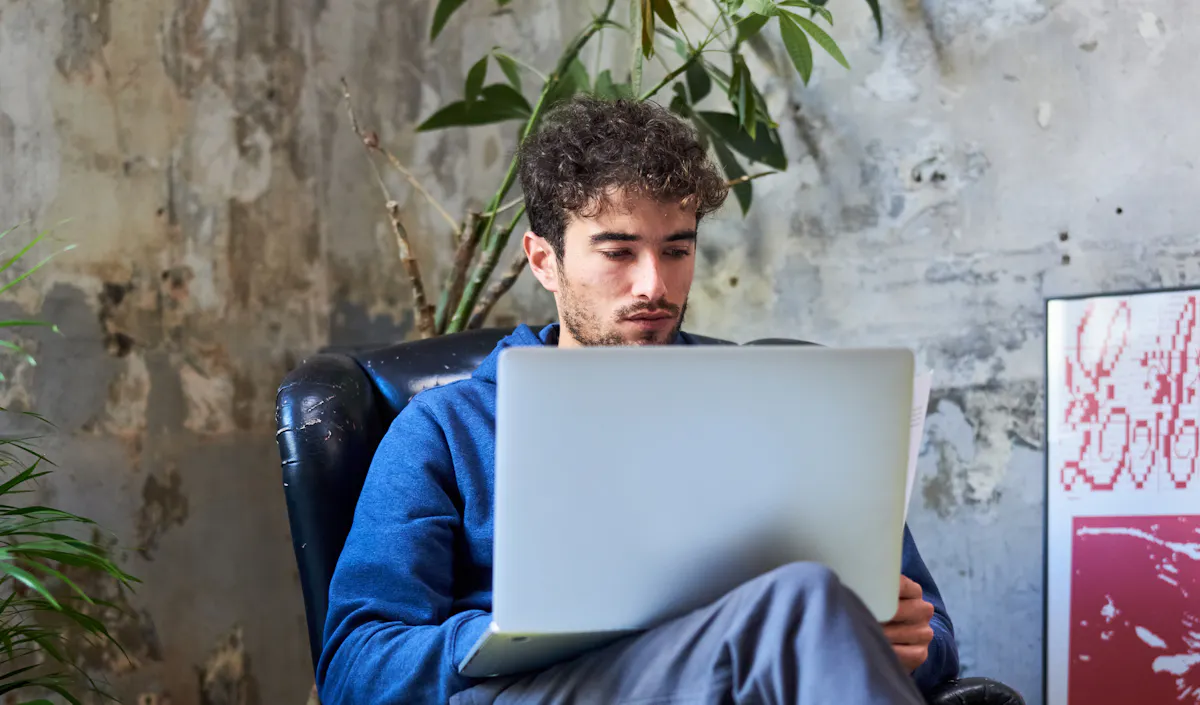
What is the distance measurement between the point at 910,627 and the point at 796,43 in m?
0.99

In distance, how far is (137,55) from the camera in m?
2.09

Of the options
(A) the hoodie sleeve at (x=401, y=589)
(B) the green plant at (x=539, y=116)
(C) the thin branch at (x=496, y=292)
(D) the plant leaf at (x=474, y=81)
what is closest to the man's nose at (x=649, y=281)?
(A) the hoodie sleeve at (x=401, y=589)

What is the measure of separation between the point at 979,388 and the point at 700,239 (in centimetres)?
73

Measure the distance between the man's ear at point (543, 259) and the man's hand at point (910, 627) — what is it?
2.26 feet

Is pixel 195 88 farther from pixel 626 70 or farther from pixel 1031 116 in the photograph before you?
pixel 1031 116

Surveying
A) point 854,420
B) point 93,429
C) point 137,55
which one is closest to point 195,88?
point 137,55

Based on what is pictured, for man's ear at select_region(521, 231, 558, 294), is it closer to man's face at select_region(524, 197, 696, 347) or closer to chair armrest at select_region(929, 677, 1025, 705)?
man's face at select_region(524, 197, 696, 347)

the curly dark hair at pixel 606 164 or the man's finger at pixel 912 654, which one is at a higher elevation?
the curly dark hair at pixel 606 164

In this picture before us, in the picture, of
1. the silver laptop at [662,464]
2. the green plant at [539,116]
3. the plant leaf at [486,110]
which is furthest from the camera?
the plant leaf at [486,110]

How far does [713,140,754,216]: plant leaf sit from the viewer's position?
2084mm

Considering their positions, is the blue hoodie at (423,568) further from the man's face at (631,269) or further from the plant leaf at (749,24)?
the plant leaf at (749,24)

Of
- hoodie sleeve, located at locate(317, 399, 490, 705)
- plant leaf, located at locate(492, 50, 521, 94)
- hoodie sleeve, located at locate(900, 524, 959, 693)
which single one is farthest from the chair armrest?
plant leaf, located at locate(492, 50, 521, 94)

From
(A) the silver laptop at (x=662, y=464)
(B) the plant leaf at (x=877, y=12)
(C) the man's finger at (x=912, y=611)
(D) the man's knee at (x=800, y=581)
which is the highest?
(B) the plant leaf at (x=877, y=12)

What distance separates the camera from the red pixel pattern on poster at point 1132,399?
1759 millimetres
